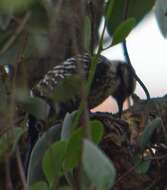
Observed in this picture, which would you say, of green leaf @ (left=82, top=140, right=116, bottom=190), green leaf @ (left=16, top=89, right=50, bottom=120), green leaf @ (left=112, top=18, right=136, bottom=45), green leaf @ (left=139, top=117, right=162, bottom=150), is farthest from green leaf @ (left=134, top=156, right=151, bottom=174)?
green leaf @ (left=82, top=140, right=116, bottom=190)

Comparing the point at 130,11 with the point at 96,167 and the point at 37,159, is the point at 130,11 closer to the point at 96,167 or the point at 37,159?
the point at 37,159

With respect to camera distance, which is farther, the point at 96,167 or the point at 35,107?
the point at 35,107

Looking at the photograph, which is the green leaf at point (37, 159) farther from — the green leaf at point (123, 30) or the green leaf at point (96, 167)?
the green leaf at point (96, 167)

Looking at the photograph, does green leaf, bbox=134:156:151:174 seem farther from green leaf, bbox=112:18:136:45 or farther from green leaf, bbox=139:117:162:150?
green leaf, bbox=112:18:136:45

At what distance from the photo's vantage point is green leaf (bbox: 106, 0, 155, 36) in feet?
3.53

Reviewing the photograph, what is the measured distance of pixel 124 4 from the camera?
1121 millimetres

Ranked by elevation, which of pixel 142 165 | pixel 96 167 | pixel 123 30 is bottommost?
pixel 142 165

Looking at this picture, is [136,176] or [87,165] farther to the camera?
[136,176]

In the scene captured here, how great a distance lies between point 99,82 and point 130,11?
30.3 inches

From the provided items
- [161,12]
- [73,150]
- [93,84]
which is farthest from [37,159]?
[93,84]

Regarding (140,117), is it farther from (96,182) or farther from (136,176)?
(96,182)

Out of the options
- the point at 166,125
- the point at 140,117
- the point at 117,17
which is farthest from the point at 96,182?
the point at 140,117

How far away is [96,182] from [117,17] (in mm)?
545

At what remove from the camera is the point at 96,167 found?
1.97ft
